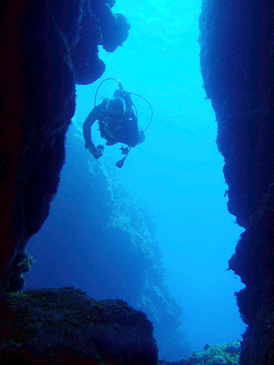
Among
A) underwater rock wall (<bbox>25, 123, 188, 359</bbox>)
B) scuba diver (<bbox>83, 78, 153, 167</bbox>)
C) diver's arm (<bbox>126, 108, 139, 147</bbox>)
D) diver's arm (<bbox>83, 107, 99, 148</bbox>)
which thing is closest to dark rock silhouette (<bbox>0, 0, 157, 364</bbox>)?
diver's arm (<bbox>83, 107, 99, 148</bbox>)

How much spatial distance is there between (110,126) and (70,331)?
207 inches

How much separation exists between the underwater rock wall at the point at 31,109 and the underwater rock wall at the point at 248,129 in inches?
160

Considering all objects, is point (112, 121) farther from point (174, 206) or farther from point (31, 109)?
point (174, 206)

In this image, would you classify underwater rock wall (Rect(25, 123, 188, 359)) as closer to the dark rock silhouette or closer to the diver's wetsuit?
the diver's wetsuit

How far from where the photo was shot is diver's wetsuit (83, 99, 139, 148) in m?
6.05

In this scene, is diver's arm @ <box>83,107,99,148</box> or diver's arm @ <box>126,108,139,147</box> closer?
diver's arm @ <box>83,107,99,148</box>

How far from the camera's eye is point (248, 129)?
5688 millimetres

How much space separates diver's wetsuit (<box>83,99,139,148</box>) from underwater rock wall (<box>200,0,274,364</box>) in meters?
2.67

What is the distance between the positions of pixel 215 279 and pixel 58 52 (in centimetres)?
15542

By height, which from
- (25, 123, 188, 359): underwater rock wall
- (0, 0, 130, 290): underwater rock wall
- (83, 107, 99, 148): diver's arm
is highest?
(25, 123, 188, 359): underwater rock wall

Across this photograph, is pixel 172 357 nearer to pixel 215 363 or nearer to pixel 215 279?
pixel 215 363

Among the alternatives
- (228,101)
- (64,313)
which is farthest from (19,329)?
(228,101)

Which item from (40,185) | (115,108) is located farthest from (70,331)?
(115,108)

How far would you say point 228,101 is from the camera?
6.26 metres
